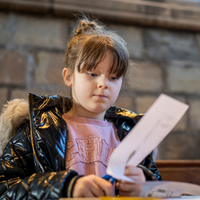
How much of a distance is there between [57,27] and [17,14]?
30cm

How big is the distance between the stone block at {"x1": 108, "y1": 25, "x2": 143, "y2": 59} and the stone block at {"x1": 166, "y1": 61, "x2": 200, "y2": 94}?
11.4 inches

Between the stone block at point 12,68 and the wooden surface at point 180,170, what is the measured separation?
3.51 ft

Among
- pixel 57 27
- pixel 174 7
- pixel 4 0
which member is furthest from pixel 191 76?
pixel 4 0

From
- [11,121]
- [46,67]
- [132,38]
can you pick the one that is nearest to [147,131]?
[11,121]

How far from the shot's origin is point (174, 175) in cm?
118

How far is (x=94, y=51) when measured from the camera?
83cm

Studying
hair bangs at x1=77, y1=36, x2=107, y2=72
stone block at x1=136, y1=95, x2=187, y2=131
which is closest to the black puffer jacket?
hair bangs at x1=77, y1=36, x2=107, y2=72

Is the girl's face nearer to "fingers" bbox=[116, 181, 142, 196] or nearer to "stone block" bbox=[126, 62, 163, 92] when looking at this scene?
"fingers" bbox=[116, 181, 142, 196]

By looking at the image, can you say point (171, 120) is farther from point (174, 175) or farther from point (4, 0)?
point (4, 0)

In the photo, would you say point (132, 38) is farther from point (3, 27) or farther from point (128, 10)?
point (3, 27)

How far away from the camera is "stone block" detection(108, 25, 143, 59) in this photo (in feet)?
5.77

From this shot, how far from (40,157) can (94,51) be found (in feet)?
1.44

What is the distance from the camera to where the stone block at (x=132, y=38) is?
1759mm

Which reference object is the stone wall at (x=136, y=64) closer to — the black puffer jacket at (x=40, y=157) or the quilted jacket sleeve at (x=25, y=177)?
the black puffer jacket at (x=40, y=157)
